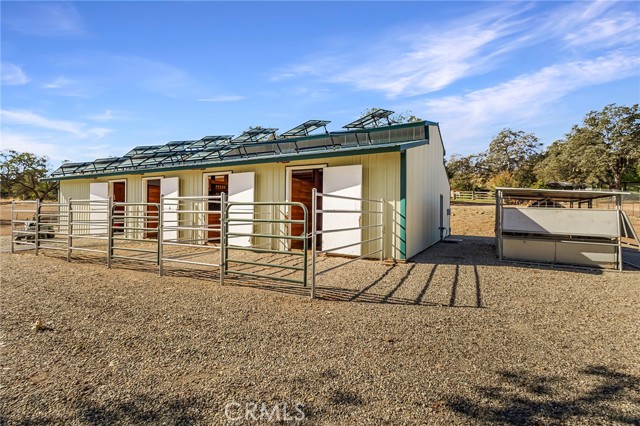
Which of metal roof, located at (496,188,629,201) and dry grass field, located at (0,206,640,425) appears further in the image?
metal roof, located at (496,188,629,201)

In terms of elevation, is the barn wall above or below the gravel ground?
above

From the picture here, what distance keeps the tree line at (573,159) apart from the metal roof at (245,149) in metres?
28.3

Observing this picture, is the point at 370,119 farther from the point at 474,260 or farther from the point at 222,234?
the point at 222,234

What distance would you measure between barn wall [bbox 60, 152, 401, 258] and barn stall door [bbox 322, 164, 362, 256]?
0.65ft

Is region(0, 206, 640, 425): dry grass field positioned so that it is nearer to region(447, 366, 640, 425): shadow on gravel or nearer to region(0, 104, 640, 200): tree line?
region(447, 366, 640, 425): shadow on gravel

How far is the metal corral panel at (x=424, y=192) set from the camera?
25.8 ft

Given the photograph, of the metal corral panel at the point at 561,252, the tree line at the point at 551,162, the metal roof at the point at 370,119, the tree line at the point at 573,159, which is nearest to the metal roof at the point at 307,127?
the metal roof at the point at 370,119

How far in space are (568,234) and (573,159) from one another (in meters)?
35.9

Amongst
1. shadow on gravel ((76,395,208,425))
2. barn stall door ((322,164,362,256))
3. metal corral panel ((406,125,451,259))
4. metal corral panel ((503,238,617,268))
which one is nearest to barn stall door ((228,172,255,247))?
barn stall door ((322,164,362,256))

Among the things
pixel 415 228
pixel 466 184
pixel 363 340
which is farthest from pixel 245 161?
pixel 466 184

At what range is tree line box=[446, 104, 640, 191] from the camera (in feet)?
107

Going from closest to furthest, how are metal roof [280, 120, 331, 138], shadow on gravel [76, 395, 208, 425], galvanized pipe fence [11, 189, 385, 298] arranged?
shadow on gravel [76, 395, 208, 425] < galvanized pipe fence [11, 189, 385, 298] < metal roof [280, 120, 331, 138]

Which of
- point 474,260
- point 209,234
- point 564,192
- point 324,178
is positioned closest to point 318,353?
point 324,178

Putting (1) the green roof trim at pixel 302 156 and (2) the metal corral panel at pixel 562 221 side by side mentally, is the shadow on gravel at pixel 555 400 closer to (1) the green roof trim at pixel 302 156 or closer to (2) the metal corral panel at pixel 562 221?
(1) the green roof trim at pixel 302 156
